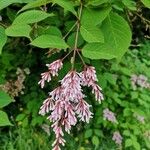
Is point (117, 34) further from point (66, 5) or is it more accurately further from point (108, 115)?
point (108, 115)

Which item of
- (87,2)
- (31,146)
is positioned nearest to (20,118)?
(31,146)

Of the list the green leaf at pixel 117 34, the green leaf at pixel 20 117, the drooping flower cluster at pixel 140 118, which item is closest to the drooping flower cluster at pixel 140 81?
the drooping flower cluster at pixel 140 118

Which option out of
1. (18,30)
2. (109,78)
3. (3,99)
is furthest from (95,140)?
(18,30)

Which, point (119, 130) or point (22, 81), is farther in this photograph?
point (119, 130)

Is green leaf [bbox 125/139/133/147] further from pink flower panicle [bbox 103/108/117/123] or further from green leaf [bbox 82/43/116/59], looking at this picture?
green leaf [bbox 82/43/116/59]

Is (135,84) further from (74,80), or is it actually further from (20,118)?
(74,80)
